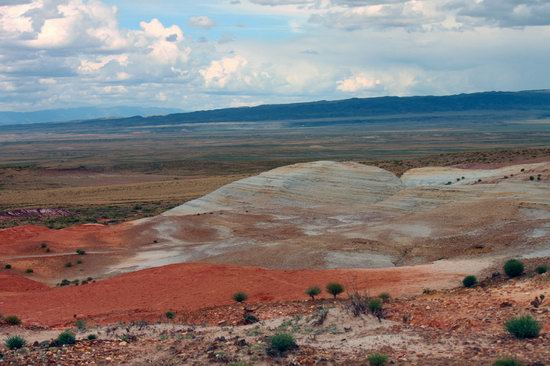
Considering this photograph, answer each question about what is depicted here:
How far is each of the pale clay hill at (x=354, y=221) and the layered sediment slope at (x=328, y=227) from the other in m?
0.07

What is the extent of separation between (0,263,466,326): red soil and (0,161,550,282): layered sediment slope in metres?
4.36

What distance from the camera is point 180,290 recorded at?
94.8 ft

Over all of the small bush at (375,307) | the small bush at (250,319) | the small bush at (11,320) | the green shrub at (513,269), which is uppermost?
the small bush at (375,307)

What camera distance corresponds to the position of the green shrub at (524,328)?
1594 cm

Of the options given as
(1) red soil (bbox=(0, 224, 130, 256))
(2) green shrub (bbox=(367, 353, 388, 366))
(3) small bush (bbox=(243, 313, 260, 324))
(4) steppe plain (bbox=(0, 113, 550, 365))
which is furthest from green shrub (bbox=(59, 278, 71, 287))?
(2) green shrub (bbox=(367, 353, 388, 366))

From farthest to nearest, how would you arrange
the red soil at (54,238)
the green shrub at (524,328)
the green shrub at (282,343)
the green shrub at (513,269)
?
the red soil at (54,238) < the green shrub at (513,269) < the green shrub at (282,343) < the green shrub at (524,328)

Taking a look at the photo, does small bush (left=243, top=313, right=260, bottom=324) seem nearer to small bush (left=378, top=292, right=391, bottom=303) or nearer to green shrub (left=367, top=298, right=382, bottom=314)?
green shrub (left=367, top=298, right=382, bottom=314)

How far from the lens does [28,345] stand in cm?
1942

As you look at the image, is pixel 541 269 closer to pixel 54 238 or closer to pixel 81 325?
pixel 81 325

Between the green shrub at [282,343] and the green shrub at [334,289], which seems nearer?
the green shrub at [282,343]

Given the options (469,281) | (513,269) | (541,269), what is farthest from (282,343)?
(541,269)

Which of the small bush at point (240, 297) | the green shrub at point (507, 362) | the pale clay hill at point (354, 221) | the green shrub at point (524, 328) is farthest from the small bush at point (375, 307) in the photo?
the pale clay hill at point (354, 221)

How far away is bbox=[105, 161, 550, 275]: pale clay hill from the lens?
3584 centimetres

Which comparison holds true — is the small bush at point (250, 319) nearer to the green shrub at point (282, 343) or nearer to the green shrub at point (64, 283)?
the green shrub at point (282, 343)
